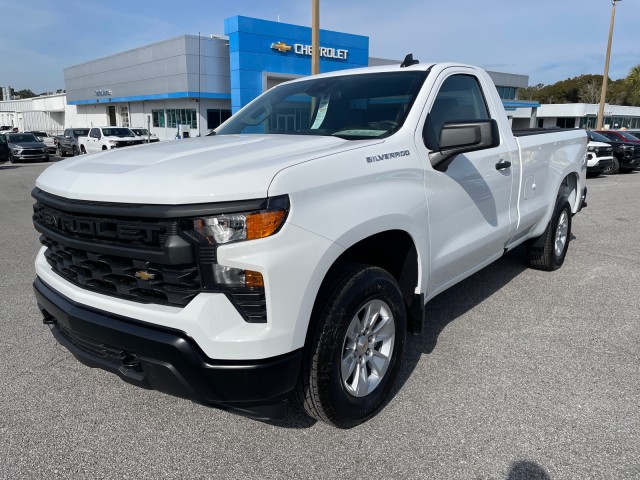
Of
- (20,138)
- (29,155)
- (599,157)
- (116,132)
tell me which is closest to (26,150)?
(29,155)

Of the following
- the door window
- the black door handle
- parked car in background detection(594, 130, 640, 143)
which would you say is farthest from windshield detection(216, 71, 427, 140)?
parked car in background detection(594, 130, 640, 143)

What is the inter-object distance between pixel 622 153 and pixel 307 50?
21988 millimetres

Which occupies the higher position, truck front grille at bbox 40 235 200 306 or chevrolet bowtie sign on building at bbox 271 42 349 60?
chevrolet bowtie sign on building at bbox 271 42 349 60

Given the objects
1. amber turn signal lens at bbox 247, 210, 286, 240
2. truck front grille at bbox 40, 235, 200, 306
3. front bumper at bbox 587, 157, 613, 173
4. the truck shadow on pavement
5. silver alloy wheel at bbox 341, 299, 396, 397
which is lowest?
the truck shadow on pavement

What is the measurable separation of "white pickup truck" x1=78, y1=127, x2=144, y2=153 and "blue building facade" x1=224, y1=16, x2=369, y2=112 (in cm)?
840

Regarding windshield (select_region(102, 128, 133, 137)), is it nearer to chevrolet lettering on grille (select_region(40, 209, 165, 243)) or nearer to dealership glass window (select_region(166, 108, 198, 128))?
dealership glass window (select_region(166, 108, 198, 128))

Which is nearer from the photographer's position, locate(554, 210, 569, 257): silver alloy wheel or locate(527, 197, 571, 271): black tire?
locate(527, 197, 571, 271): black tire

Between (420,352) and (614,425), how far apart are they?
1.28 meters

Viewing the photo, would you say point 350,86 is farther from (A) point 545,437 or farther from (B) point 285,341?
(A) point 545,437

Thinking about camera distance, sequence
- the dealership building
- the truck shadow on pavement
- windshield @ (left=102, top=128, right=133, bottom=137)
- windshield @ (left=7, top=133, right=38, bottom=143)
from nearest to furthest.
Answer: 1. the truck shadow on pavement
2. windshield @ (left=102, top=128, right=133, bottom=137)
3. windshield @ (left=7, top=133, right=38, bottom=143)
4. the dealership building

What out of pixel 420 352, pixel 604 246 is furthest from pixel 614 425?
pixel 604 246

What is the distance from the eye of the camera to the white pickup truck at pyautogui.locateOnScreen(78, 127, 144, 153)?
2497cm

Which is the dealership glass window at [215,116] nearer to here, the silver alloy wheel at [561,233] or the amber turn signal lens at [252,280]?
the silver alloy wheel at [561,233]

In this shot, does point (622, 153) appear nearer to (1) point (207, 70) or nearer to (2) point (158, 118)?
(1) point (207, 70)
